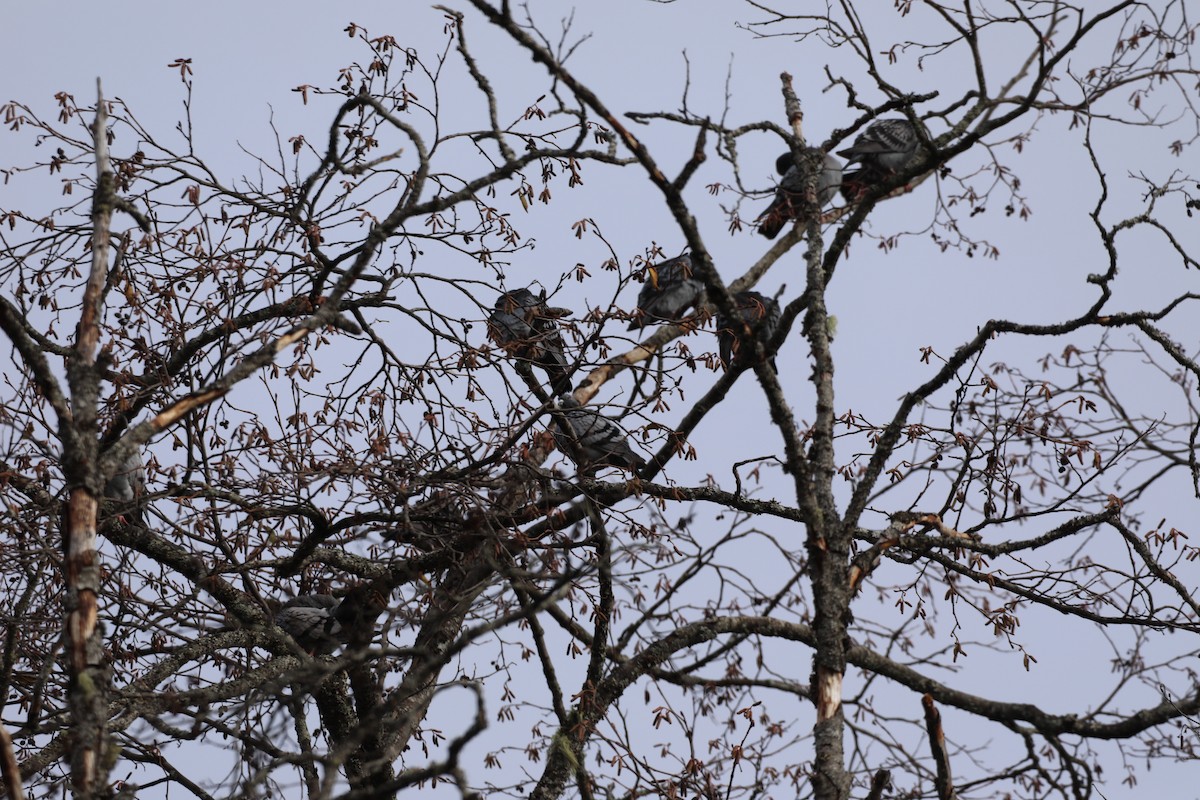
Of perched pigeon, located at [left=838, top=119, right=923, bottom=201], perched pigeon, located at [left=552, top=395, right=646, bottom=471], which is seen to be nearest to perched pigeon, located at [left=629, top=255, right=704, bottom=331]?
perched pigeon, located at [left=552, top=395, right=646, bottom=471]

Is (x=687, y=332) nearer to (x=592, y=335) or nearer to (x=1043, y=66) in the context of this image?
(x=592, y=335)

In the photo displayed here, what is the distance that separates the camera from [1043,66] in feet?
18.3

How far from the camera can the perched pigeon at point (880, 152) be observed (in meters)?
8.94

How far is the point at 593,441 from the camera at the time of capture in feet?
24.8

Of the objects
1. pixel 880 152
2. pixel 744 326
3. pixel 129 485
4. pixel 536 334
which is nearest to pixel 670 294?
pixel 536 334

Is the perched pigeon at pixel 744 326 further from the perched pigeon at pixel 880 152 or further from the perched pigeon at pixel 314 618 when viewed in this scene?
the perched pigeon at pixel 314 618

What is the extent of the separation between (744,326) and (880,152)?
4.44m

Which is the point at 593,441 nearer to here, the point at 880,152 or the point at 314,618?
the point at 314,618

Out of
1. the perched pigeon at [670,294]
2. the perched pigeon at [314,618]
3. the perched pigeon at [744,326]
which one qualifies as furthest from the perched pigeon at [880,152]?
the perched pigeon at [314,618]

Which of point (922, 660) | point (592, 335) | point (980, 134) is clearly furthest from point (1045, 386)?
point (592, 335)

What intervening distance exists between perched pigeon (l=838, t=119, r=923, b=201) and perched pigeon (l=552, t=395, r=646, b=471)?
270 cm

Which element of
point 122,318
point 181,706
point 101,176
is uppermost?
point 122,318

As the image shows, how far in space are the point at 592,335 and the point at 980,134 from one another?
7.41 feet

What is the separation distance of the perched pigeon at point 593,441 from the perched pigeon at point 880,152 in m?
2.70
